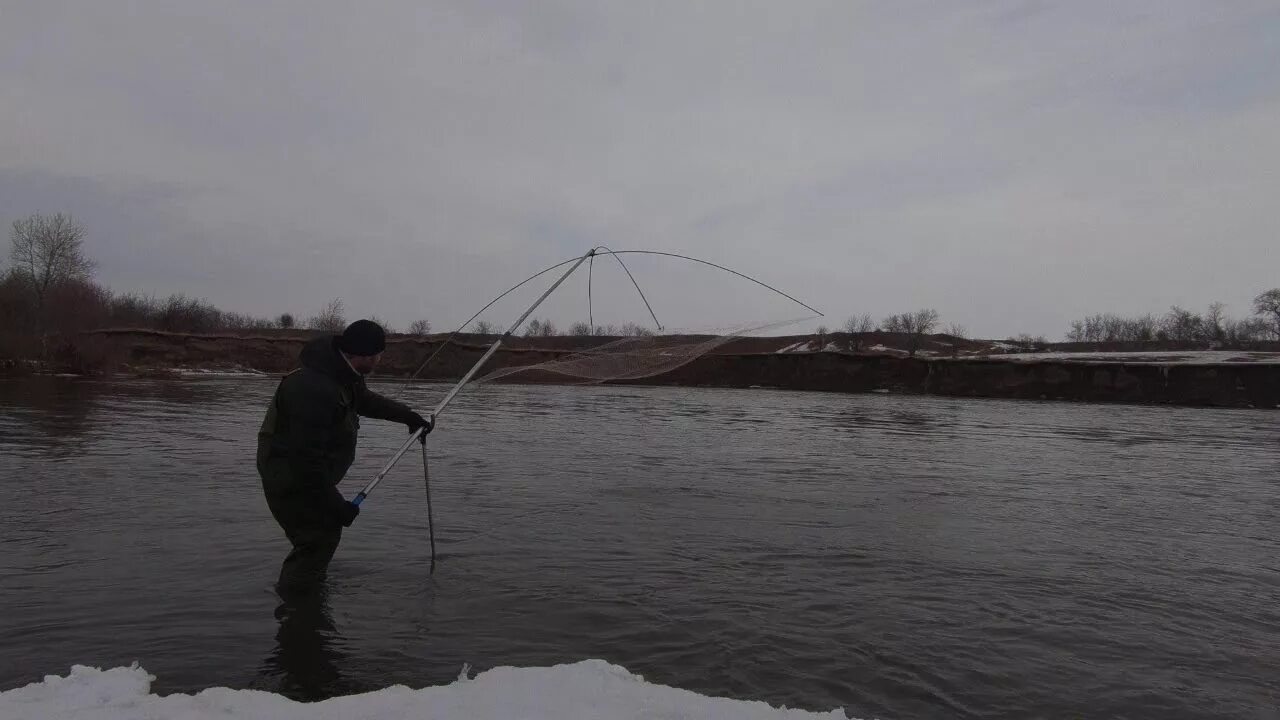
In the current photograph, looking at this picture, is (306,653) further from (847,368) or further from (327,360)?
(847,368)

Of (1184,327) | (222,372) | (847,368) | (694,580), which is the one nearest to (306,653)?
(694,580)

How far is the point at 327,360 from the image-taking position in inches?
219

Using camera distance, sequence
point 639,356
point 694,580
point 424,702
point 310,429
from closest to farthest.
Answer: point 424,702, point 310,429, point 694,580, point 639,356

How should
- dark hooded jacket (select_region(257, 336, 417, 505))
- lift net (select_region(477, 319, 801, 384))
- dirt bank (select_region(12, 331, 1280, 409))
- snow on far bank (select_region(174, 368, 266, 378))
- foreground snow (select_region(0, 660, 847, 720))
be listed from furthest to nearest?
snow on far bank (select_region(174, 368, 266, 378)) < dirt bank (select_region(12, 331, 1280, 409)) < lift net (select_region(477, 319, 801, 384)) < dark hooded jacket (select_region(257, 336, 417, 505)) < foreground snow (select_region(0, 660, 847, 720))

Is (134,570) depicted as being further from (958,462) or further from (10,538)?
(958,462)

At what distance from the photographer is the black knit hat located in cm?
561

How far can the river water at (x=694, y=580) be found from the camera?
4.70 meters

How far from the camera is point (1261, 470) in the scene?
15.9 m

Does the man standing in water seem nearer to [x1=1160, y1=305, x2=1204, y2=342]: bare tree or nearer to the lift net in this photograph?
the lift net

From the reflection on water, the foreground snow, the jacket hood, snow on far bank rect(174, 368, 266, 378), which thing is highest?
the jacket hood

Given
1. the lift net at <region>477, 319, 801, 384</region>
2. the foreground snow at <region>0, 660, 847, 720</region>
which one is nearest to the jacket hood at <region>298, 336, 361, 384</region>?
the foreground snow at <region>0, 660, 847, 720</region>

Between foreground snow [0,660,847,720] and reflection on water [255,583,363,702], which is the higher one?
foreground snow [0,660,847,720]

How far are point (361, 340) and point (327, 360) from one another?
10.6 inches

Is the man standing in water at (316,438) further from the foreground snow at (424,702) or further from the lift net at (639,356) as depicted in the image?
the lift net at (639,356)
